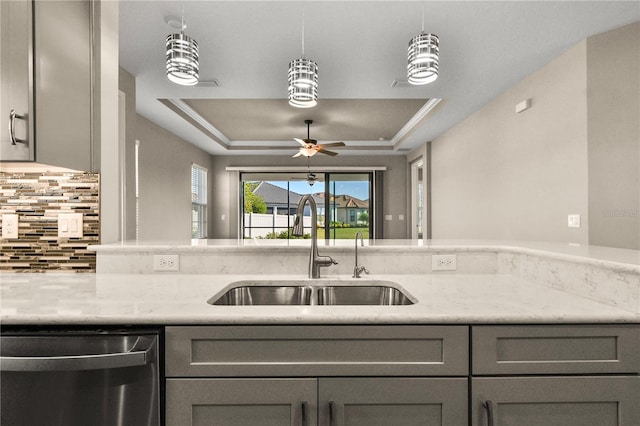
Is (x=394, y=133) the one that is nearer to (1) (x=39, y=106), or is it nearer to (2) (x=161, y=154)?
(2) (x=161, y=154)

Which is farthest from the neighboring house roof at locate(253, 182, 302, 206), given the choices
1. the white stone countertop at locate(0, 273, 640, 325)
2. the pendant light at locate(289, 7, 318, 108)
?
the white stone countertop at locate(0, 273, 640, 325)

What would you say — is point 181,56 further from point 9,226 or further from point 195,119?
point 195,119

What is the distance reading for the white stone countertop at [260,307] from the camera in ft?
3.19

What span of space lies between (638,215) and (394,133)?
417cm

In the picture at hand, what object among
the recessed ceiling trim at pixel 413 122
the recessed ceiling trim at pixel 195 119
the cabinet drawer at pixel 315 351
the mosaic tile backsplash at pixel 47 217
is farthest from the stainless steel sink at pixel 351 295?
the recessed ceiling trim at pixel 195 119

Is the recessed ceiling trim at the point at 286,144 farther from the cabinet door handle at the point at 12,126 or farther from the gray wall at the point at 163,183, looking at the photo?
the cabinet door handle at the point at 12,126

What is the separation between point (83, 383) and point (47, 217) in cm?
105

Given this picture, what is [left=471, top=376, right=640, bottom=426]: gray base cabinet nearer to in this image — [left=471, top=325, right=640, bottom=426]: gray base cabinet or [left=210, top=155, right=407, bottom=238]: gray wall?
[left=471, top=325, right=640, bottom=426]: gray base cabinet

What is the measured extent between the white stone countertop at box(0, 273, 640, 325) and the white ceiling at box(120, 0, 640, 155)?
5.92 feet

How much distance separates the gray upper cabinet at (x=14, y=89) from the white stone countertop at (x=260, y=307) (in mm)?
523

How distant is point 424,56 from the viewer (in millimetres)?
1755

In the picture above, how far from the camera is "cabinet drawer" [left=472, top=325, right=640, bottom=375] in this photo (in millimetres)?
970

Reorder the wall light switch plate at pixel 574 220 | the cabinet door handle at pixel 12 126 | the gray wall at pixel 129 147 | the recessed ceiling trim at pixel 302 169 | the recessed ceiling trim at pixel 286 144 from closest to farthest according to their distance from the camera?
Answer: the cabinet door handle at pixel 12 126 → the wall light switch plate at pixel 574 220 → the gray wall at pixel 129 147 → the recessed ceiling trim at pixel 286 144 → the recessed ceiling trim at pixel 302 169

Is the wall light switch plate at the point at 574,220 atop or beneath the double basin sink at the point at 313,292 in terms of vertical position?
atop
